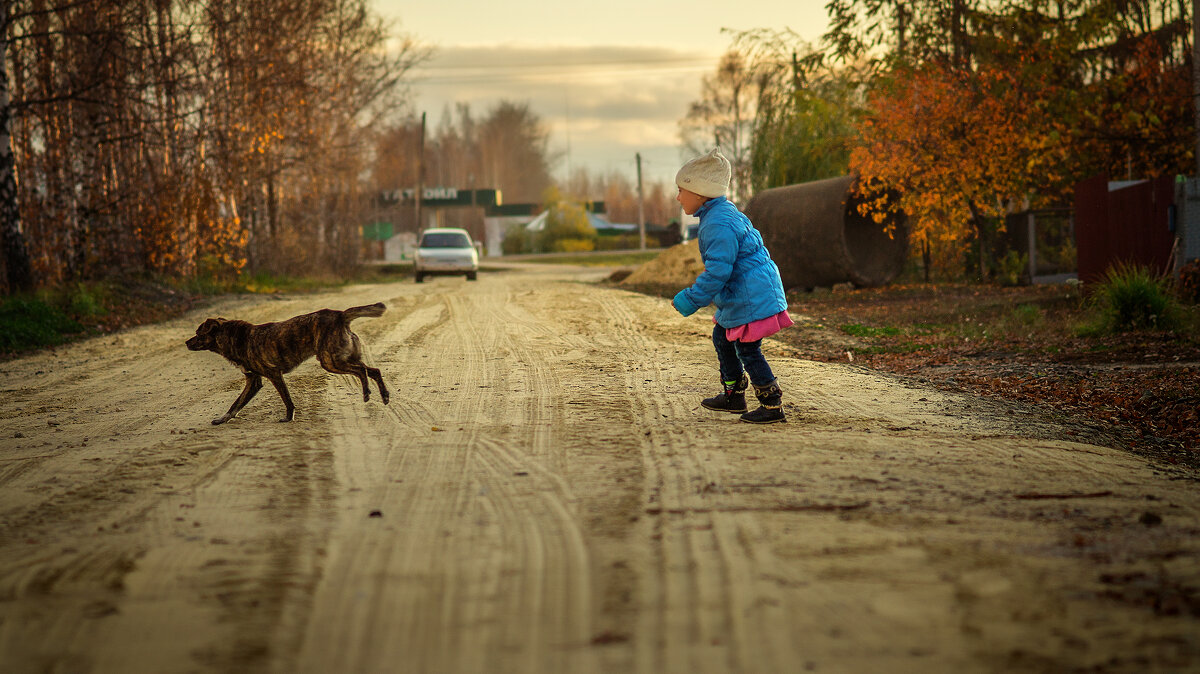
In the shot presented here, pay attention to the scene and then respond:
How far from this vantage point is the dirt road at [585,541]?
2.83 m

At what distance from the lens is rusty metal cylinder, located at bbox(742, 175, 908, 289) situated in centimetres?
1853

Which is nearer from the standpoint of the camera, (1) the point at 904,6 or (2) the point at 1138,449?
(2) the point at 1138,449

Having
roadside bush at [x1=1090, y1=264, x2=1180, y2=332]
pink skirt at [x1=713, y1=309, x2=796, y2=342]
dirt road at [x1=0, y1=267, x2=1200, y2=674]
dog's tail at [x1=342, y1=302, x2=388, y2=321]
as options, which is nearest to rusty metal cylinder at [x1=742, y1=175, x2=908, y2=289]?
roadside bush at [x1=1090, y1=264, x2=1180, y2=332]

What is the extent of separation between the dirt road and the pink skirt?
2.00 feet

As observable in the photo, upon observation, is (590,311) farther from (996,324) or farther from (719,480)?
(719,480)

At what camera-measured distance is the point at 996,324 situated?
Answer: 12.0 m

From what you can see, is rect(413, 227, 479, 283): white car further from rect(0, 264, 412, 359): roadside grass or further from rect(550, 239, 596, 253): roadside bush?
rect(550, 239, 596, 253): roadside bush

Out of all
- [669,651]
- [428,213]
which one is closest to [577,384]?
[669,651]

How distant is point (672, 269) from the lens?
23.8 meters

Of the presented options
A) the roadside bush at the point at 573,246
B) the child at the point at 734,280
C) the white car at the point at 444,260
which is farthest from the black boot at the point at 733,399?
the roadside bush at the point at 573,246

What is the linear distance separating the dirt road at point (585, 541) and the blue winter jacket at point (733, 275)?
2.57ft

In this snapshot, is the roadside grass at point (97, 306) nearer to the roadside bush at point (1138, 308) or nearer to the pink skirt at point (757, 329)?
the pink skirt at point (757, 329)

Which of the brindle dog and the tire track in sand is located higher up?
the brindle dog

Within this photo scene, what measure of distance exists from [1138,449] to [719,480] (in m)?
2.86
